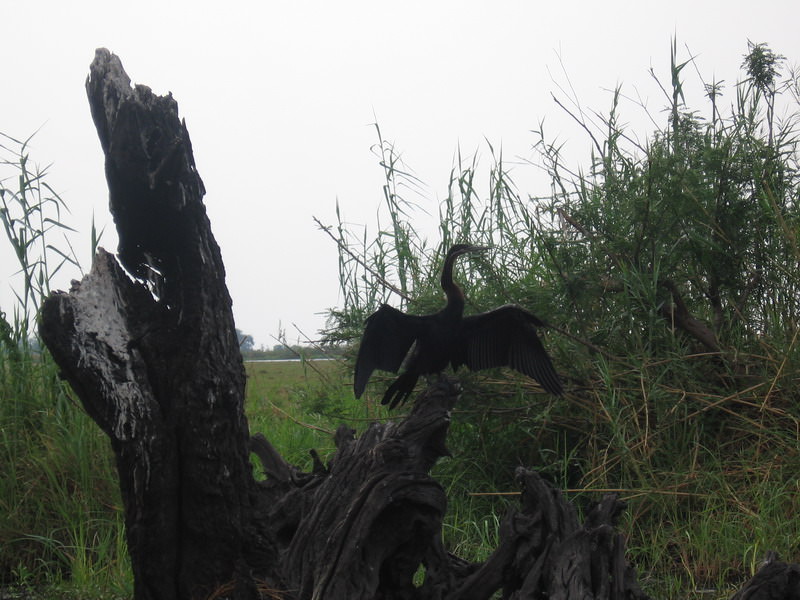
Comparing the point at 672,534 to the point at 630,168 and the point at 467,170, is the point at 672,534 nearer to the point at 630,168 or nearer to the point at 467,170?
the point at 630,168

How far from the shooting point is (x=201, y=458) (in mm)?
2213

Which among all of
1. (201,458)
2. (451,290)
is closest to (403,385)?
(451,290)

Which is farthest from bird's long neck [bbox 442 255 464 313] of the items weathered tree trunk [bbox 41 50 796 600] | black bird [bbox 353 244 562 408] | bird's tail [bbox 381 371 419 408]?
weathered tree trunk [bbox 41 50 796 600]

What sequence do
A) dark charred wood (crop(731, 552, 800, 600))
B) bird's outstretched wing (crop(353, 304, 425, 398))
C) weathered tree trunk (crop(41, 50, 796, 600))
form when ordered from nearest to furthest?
dark charred wood (crop(731, 552, 800, 600)) → weathered tree trunk (crop(41, 50, 796, 600)) → bird's outstretched wing (crop(353, 304, 425, 398))

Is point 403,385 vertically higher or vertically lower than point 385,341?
lower

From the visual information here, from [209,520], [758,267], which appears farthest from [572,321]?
[209,520]

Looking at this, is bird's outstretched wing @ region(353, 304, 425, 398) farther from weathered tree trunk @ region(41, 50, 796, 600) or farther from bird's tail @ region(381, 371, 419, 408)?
weathered tree trunk @ region(41, 50, 796, 600)

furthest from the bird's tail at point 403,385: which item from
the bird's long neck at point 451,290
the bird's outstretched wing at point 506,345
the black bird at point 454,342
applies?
the bird's long neck at point 451,290

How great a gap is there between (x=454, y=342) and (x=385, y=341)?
308 mm

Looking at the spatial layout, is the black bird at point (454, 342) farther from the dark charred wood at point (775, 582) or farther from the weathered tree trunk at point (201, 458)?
the dark charred wood at point (775, 582)

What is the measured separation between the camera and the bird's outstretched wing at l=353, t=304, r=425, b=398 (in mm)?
3135

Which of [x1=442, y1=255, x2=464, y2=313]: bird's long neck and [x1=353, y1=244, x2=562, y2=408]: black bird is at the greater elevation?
[x1=442, y1=255, x2=464, y2=313]: bird's long neck

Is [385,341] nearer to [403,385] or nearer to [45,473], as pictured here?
[403,385]

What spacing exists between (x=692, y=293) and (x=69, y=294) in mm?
3355
